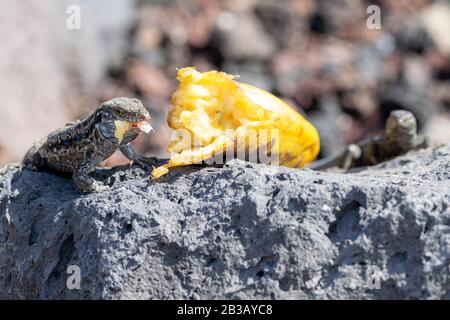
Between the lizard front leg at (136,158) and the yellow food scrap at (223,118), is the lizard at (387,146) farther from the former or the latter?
the lizard front leg at (136,158)

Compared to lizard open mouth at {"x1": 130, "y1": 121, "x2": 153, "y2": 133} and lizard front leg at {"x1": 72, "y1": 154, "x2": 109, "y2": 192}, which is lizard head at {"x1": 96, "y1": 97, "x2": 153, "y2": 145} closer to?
lizard open mouth at {"x1": 130, "y1": 121, "x2": 153, "y2": 133}

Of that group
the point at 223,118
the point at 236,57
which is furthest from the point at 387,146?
the point at 236,57

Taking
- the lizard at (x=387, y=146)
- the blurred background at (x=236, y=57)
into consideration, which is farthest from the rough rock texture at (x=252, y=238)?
the blurred background at (x=236, y=57)

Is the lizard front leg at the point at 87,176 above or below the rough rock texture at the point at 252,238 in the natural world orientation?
above

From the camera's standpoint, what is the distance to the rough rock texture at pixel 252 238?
369cm

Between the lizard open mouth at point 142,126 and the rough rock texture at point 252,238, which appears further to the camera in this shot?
the lizard open mouth at point 142,126

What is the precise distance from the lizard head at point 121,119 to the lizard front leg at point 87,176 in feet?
0.57

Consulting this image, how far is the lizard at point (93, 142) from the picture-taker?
4.26 meters

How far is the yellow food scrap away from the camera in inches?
168

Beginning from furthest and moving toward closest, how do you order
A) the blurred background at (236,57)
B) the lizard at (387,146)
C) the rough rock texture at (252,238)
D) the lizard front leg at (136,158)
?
the blurred background at (236,57), the lizard at (387,146), the lizard front leg at (136,158), the rough rock texture at (252,238)

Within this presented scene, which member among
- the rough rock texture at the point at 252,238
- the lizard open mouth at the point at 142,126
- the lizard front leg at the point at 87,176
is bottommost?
the rough rock texture at the point at 252,238

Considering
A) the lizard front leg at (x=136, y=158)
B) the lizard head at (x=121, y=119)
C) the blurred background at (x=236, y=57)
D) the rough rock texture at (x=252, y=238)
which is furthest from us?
the blurred background at (x=236, y=57)

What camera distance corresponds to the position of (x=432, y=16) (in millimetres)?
13430

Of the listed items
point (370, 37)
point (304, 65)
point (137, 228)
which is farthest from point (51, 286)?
point (370, 37)
